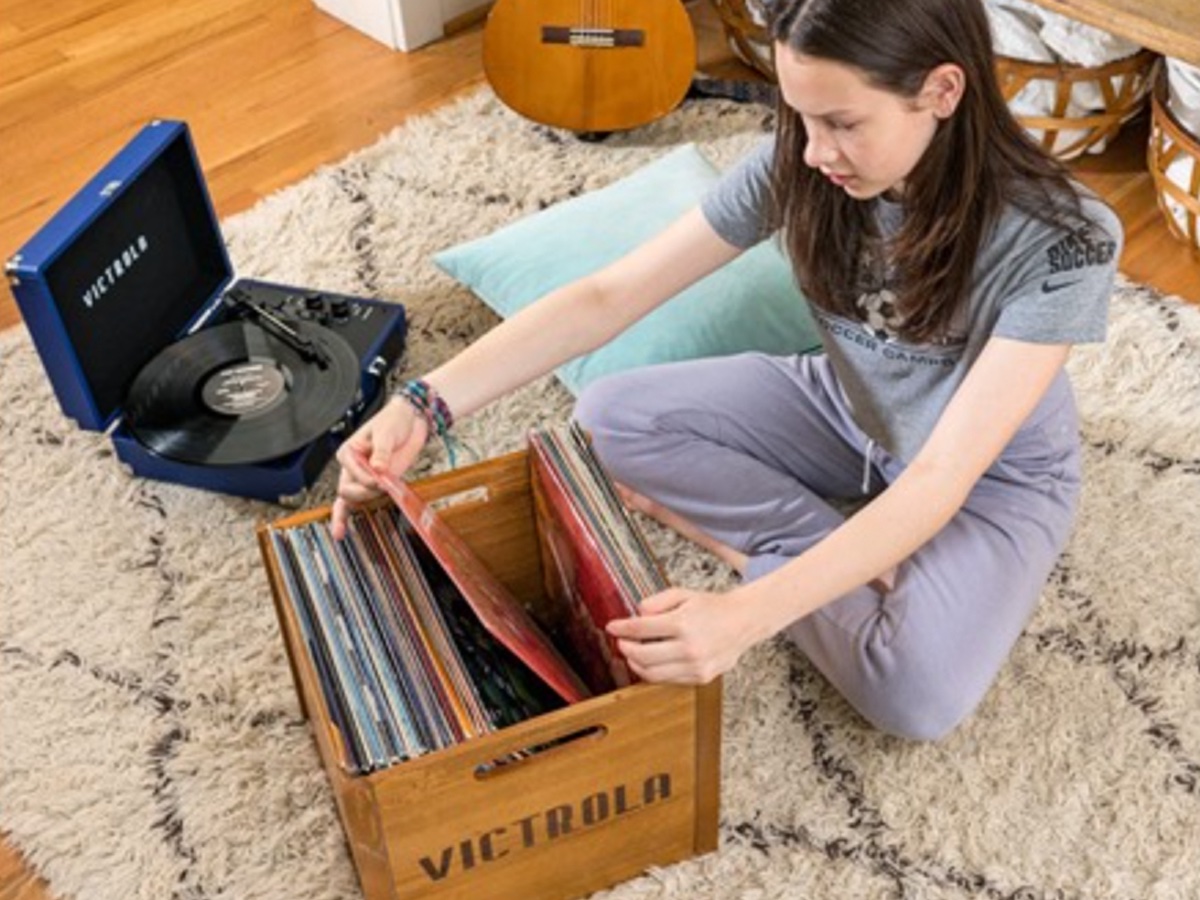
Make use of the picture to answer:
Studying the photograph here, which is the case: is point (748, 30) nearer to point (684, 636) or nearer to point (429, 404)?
point (429, 404)

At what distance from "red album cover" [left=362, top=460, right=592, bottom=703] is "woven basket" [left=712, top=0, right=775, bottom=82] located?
1.29 metres

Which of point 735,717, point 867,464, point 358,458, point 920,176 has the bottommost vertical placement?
point 735,717

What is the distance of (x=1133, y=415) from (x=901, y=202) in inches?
27.7

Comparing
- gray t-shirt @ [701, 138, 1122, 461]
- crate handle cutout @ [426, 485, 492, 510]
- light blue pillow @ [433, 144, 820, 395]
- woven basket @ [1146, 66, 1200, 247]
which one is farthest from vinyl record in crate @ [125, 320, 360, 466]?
woven basket @ [1146, 66, 1200, 247]

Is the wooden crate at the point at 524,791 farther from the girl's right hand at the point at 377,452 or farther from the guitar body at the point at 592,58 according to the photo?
the guitar body at the point at 592,58

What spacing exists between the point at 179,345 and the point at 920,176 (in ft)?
3.14

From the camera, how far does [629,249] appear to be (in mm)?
2023

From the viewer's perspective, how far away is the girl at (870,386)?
1237mm

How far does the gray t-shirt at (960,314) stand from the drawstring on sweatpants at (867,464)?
0.08ft

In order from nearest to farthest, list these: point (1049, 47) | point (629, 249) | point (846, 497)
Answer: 1. point (846, 497)
2. point (629, 249)
3. point (1049, 47)

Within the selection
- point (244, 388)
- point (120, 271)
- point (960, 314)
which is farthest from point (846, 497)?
point (120, 271)

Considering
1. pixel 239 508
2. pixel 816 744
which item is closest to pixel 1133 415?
pixel 816 744

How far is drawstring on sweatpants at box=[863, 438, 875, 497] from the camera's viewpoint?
1.65m

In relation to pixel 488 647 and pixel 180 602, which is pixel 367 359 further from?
pixel 488 647
